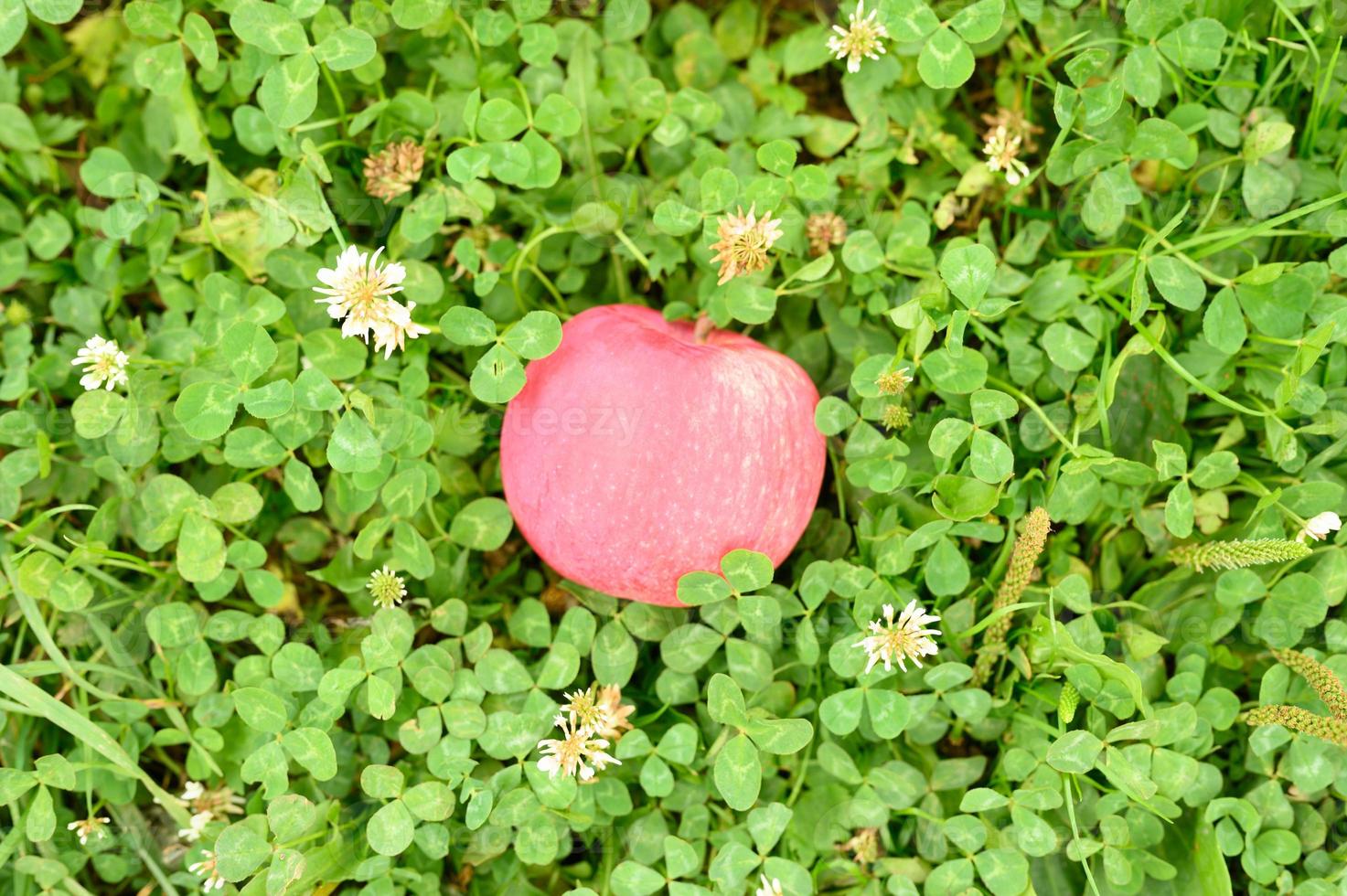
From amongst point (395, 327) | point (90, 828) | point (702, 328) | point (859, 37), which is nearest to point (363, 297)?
point (395, 327)

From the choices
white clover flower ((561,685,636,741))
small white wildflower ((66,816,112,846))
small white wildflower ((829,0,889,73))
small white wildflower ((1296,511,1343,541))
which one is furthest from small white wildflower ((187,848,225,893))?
small white wildflower ((1296,511,1343,541))

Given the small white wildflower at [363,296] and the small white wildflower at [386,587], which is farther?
the small white wildflower at [386,587]

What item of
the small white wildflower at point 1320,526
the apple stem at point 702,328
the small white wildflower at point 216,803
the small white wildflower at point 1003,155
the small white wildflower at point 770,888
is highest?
the small white wildflower at point 1003,155

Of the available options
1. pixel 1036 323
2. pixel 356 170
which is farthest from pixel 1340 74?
pixel 356 170

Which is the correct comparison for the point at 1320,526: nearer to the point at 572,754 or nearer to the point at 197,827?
the point at 572,754

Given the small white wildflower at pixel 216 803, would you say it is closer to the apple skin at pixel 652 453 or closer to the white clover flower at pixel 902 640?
the apple skin at pixel 652 453

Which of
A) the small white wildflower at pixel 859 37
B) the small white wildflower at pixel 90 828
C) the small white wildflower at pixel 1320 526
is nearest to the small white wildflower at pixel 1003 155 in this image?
the small white wildflower at pixel 859 37

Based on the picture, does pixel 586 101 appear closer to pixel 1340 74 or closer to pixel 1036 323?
pixel 1036 323
